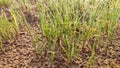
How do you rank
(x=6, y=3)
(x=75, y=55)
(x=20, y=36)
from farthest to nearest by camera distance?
(x=6, y=3)
(x=20, y=36)
(x=75, y=55)

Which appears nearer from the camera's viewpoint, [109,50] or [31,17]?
[109,50]

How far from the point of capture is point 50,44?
142cm

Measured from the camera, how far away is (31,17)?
1835 mm

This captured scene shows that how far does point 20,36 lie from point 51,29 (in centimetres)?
33

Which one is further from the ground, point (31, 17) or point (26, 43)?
point (31, 17)

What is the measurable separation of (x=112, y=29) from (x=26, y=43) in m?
0.59

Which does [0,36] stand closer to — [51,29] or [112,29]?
[51,29]

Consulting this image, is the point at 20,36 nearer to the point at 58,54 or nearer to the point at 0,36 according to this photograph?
the point at 0,36

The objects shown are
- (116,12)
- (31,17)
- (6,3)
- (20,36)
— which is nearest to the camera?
(116,12)

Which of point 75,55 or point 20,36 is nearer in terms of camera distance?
point 75,55

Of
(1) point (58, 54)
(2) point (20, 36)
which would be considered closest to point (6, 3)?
(2) point (20, 36)

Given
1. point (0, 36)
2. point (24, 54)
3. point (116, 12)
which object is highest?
point (116, 12)

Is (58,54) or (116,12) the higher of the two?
(116,12)

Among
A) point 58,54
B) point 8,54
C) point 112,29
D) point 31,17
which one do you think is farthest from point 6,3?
point 112,29
